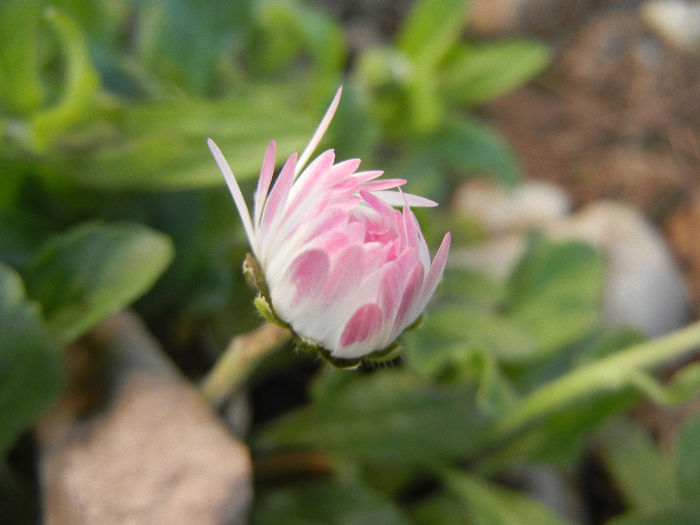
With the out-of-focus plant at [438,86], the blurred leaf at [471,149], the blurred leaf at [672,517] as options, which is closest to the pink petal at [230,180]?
the blurred leaf at [672,517]

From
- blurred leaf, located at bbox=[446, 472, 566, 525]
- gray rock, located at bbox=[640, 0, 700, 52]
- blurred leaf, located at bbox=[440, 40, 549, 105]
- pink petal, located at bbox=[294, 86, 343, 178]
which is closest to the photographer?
pink petal, located at bbox=[294, 86, 343, 178]

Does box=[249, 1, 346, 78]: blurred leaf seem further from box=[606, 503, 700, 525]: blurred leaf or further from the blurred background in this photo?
box=[606, 503, 700, 525]: blurred leaf

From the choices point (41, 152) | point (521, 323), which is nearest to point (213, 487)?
point (41, 152)

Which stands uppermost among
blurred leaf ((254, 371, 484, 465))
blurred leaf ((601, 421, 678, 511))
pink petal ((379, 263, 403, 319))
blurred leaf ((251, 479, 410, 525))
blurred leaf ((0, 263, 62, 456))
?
pink petal ((379, 263, 403, 319))

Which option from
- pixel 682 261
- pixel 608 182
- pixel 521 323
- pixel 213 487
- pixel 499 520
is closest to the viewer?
pixel 213 487

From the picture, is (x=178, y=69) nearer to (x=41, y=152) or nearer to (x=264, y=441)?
(x=41, y=152)

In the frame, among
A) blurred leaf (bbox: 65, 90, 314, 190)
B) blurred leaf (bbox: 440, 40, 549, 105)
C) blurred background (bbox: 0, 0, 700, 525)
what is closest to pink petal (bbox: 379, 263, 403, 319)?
blurred background (bbox: 0, 0, 700, 525)

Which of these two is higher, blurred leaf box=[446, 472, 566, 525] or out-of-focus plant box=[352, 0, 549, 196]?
out-of-focus plant box=[352, 0, 549, 196]

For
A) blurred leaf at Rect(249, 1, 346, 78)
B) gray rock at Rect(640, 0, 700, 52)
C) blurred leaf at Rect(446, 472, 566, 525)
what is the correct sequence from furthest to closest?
gray rock at Rect(640, 0, 700, 52)
blurred leaf at Rect(249, 1, 346, 78)
blurred leaf at Rect(446, 472, 566, 525)
